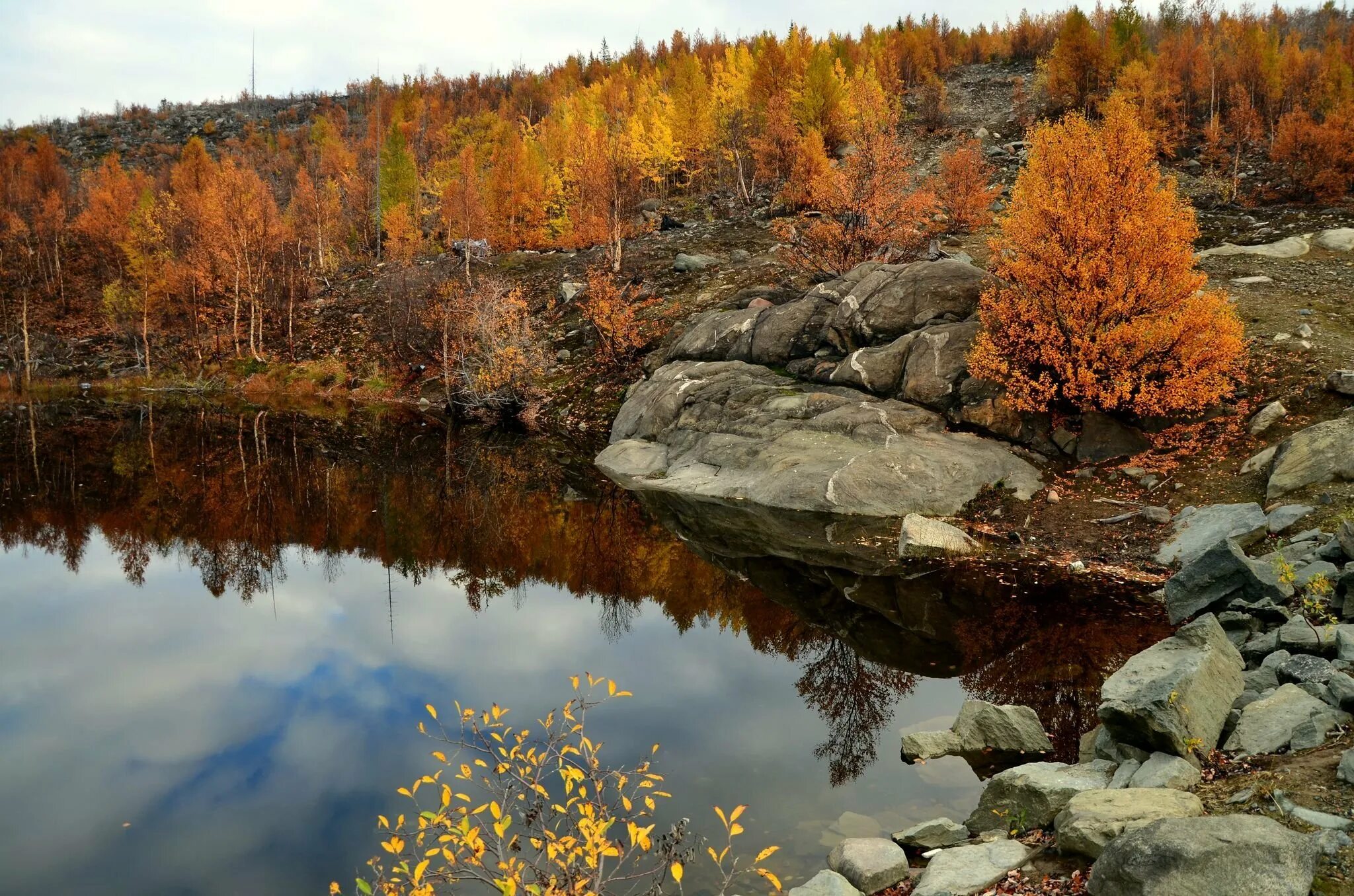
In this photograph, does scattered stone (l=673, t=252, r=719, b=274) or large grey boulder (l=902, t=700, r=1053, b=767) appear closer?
large grey boulder (l=902, t=700, r=1053, b=767)

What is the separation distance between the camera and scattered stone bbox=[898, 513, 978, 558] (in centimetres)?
2169

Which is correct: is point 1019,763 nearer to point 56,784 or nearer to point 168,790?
point 168,790

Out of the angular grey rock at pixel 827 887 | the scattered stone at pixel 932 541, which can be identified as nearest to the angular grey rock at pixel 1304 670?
the angular grey rock at pixel 827 887

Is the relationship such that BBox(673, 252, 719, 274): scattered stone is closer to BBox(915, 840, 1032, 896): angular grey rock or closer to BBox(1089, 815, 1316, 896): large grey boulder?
BBox(915, 840, 1032, 896): angular grey rock

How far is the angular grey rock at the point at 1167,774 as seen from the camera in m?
8.81

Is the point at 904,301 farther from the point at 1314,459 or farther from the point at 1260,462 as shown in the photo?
the point at 1314,459

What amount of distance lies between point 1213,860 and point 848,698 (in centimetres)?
889

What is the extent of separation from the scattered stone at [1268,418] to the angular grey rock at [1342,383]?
1285 mm

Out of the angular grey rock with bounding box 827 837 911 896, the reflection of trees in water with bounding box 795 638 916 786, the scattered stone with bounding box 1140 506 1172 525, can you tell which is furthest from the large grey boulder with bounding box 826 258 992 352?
the angular grey rock with bounding box 827 837 911 896

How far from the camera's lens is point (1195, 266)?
124ft

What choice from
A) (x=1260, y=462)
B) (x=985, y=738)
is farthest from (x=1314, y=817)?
(x=1260, y=462)

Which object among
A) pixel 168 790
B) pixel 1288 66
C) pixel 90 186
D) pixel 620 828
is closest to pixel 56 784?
pixel 168 790

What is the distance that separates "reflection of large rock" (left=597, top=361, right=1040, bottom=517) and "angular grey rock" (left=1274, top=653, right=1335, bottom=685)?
A: 43.8 ft

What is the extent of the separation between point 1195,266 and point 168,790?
43.2 meters
